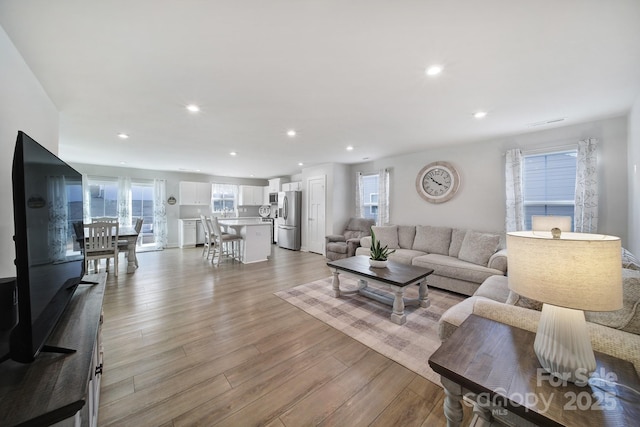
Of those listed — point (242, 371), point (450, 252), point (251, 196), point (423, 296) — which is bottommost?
point (242, 371)

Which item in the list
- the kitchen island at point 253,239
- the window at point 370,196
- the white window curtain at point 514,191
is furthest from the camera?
the window at point 370,196

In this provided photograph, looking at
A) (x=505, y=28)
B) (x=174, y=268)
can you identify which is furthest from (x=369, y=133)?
(x=174, y=268)

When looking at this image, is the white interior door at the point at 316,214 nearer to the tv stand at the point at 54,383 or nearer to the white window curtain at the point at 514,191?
the white window curtain at the point at 514,191

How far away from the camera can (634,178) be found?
250 cm

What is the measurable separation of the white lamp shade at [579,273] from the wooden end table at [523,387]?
33 centimetres

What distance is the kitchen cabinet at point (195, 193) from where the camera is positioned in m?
7.57

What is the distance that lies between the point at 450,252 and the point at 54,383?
4601 millimetres

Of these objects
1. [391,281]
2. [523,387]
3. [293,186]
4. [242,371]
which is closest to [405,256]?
[391,281]

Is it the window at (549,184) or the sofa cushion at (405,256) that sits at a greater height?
the window at (549,184)

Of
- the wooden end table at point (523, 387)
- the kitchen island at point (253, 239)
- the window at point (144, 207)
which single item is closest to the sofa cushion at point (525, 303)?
the wooden end table at point (523, 387)

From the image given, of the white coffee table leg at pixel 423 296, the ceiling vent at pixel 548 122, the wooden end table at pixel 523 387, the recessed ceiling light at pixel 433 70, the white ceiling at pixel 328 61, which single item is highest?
the ceiling vent at pixel 548 122

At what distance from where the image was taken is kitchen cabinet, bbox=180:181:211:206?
757 centimetres

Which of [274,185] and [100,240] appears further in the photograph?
[274,185]

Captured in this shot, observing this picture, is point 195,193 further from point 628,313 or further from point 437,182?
point 628,313
